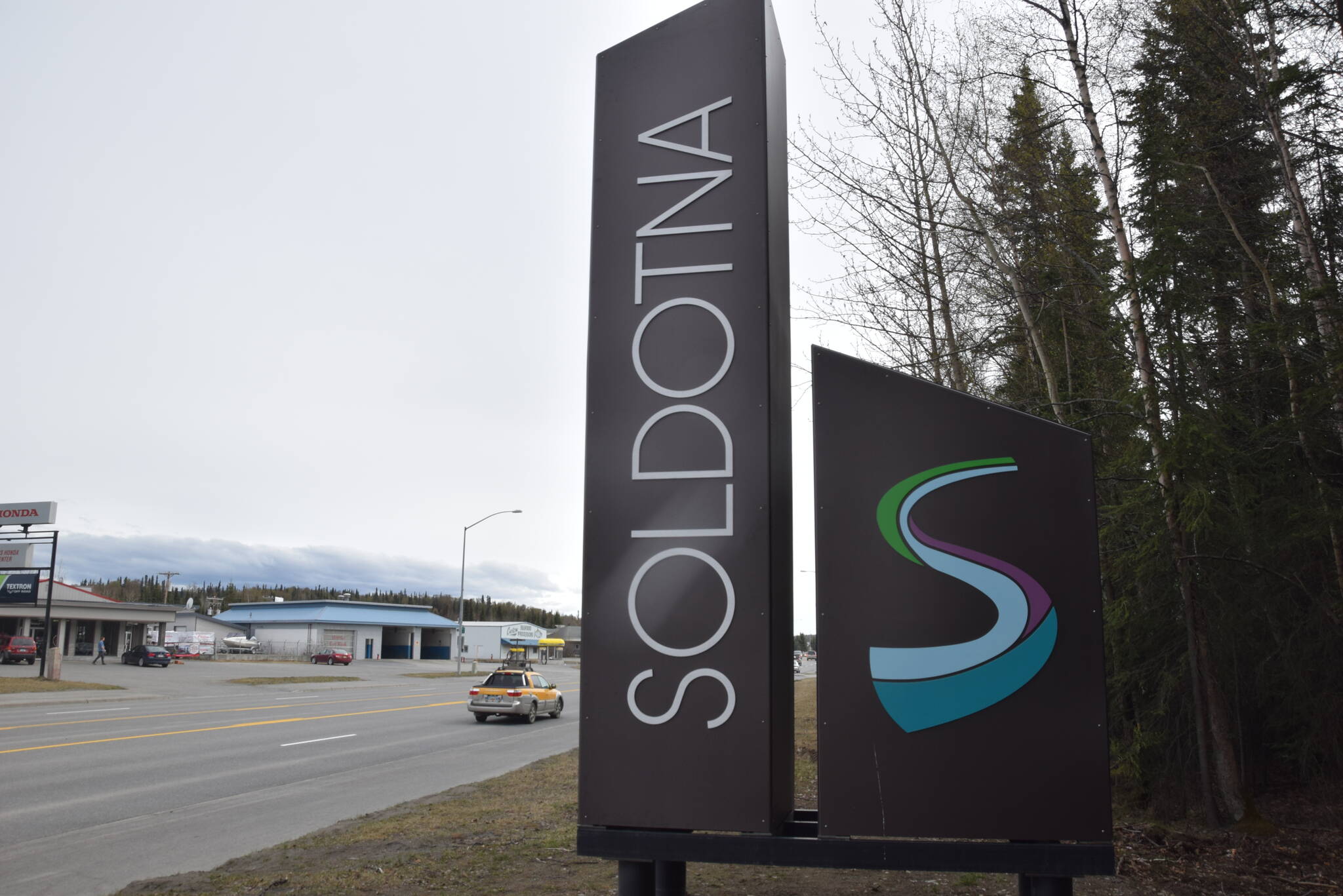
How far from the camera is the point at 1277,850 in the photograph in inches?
304

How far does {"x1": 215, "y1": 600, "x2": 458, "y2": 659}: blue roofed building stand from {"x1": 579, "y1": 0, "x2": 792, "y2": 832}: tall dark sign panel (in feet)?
253

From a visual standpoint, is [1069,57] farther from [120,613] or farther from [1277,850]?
[120,613]

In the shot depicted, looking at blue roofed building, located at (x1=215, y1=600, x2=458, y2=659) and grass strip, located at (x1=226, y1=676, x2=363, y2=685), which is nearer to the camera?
grass strip, located at (x1=226, y1=676, x2=363, y2=685)

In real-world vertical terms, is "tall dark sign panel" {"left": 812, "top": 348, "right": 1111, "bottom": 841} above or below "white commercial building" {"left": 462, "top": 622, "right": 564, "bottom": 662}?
above

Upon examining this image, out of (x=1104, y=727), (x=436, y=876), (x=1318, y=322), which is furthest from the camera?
(x=1318, y=322)

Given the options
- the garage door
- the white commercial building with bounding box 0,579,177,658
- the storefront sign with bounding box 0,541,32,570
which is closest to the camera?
the storefront sign with bounding box 0,541,32,570

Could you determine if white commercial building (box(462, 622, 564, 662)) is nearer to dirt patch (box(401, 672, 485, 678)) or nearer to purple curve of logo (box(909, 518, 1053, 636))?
dirt patch (box(401, 672, 485, 678))

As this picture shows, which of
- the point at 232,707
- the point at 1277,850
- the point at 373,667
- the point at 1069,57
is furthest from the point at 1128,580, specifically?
the point at 373,667

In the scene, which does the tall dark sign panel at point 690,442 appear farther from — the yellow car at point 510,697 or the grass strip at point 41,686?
the grass strip at point 41,686

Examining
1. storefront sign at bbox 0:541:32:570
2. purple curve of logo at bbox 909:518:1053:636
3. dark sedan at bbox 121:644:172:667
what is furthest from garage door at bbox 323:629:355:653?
purple curve of logo at bbox 909:518:1053:636

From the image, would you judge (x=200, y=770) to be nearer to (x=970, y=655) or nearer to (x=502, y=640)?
(x=970, y=655)

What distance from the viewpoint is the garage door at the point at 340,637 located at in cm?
7975

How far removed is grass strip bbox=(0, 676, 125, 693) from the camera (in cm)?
2989

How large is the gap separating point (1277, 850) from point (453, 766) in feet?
36.8
